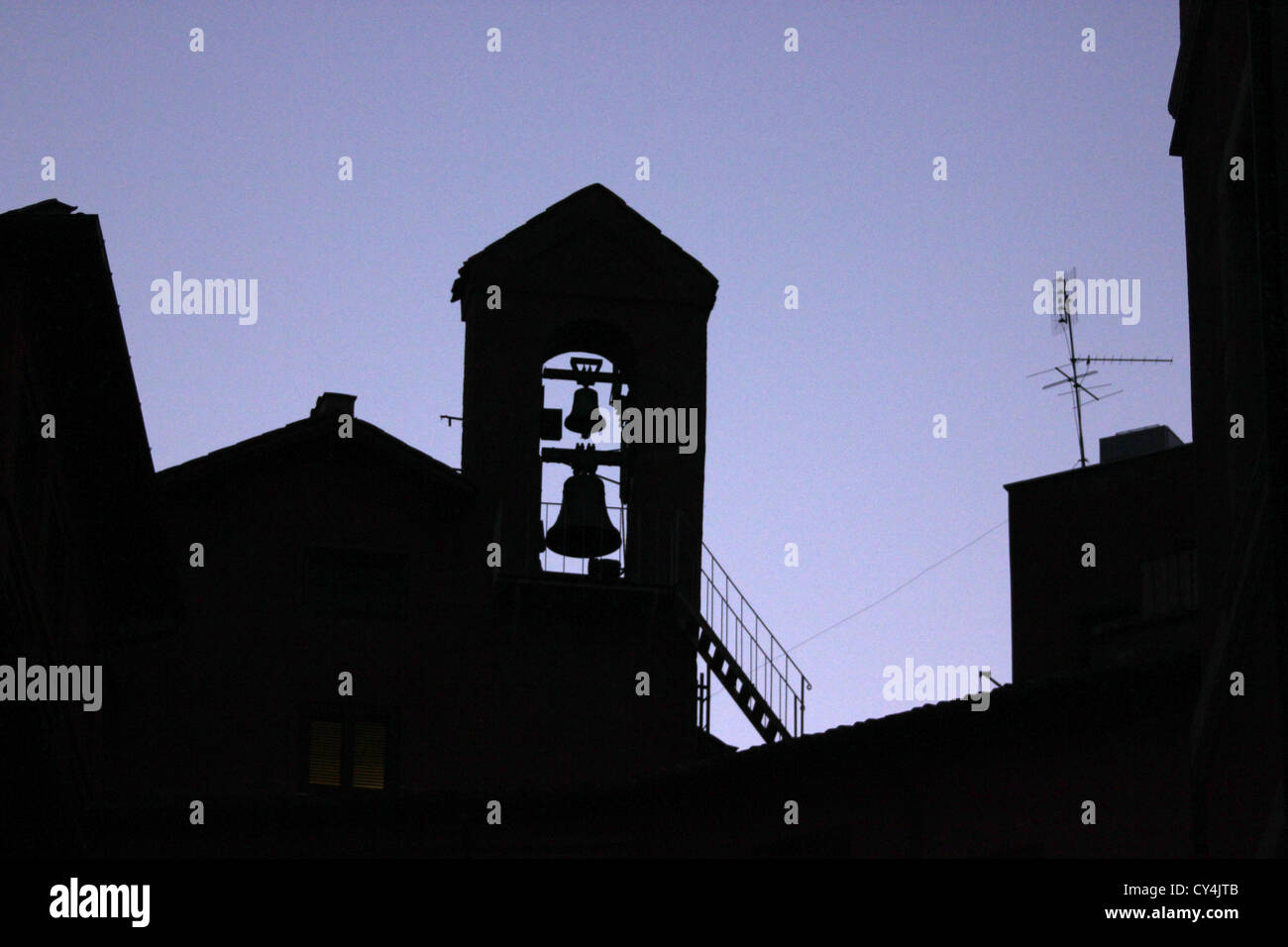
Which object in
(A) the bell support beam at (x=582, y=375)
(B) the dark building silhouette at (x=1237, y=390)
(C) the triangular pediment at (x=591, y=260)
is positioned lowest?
(B) the dark building silhouette at (x=1237, y=390)

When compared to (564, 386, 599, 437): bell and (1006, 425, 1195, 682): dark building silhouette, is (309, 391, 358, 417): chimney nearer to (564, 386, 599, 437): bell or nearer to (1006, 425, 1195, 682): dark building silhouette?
(564, 386, 599, 437): bell

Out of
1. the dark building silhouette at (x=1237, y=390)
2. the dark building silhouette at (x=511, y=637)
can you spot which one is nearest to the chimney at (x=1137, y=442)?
the dark building silhouette at (x=511, y=637)

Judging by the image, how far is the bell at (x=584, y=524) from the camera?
27422 mm

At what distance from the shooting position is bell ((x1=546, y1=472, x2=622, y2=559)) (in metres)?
27.4

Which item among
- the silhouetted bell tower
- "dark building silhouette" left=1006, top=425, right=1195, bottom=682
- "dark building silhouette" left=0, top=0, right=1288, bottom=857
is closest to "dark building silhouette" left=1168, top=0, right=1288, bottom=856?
"dark building silhouette" left=0, top=0, right=1288, bottom=857

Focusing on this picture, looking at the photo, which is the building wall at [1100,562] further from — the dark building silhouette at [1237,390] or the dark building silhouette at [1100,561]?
the dark building silhouette at [1237,390]

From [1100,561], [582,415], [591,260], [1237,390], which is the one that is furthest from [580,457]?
[1237,390]

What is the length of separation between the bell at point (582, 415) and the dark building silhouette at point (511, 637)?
0.13 ft

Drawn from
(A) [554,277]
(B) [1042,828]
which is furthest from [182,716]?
(B) [1042,828]

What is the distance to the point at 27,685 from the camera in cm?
1722

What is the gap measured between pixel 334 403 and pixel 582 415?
3831 mm

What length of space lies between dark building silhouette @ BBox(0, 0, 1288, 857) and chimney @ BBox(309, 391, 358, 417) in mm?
63

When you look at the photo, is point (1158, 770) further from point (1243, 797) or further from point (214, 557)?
point (214, 557)
